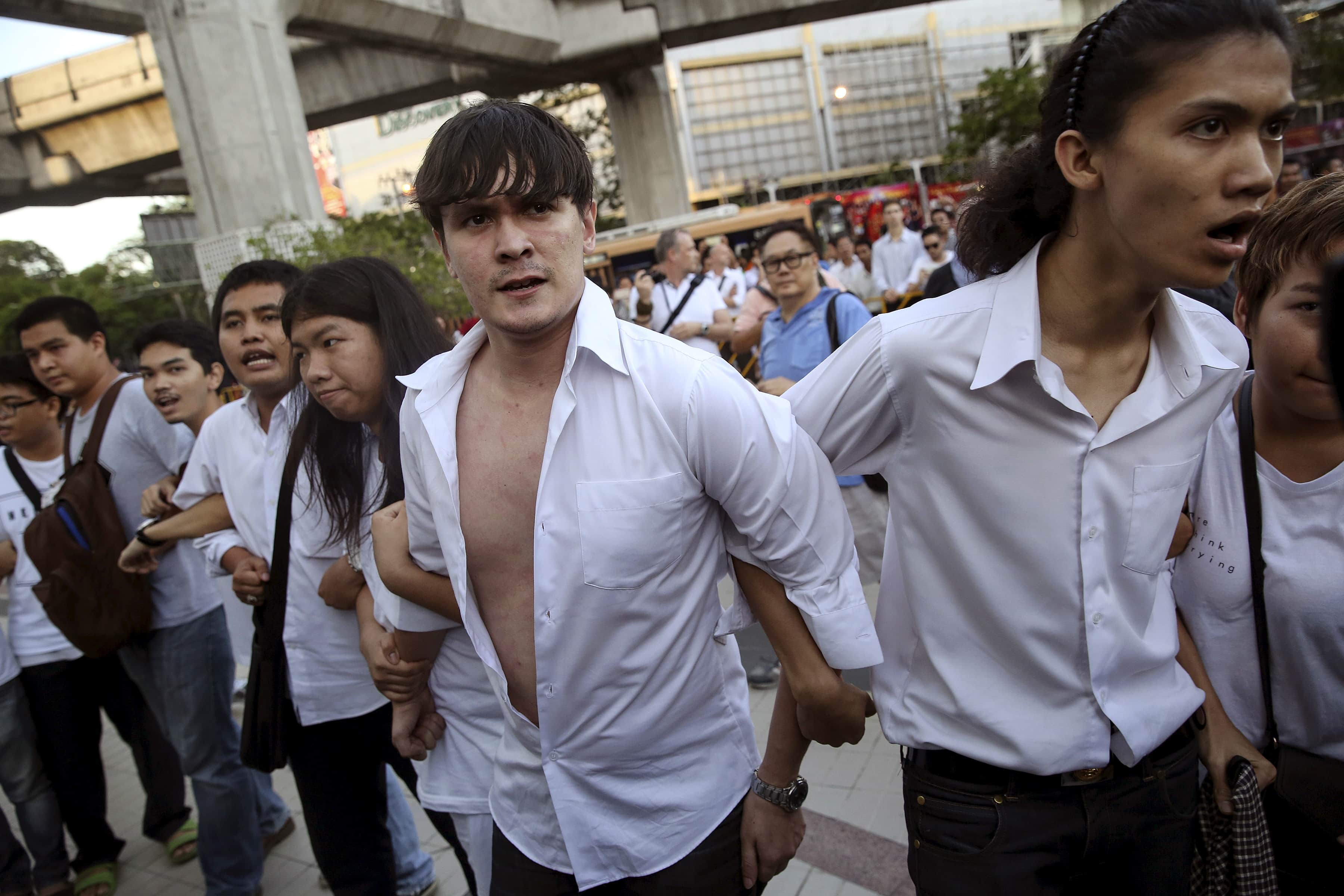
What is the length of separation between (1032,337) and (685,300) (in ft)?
15.3

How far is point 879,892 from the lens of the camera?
277cm

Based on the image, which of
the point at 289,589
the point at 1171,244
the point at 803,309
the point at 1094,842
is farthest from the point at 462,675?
the point at 803,309

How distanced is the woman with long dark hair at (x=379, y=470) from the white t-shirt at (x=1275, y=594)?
158 centimetres

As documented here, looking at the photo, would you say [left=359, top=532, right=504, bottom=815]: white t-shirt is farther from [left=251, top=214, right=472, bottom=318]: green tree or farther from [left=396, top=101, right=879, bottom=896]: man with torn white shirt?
[left=251, top=214, right=472, bottom=318]: green tree

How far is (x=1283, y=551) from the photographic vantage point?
5.46ft

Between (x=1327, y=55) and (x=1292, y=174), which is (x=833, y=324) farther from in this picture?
(x=1327, y=55)

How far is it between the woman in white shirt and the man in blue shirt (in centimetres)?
202

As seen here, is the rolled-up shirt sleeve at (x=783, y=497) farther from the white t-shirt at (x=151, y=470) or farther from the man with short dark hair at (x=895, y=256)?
the man with short dark hair at (x=895, y=256)

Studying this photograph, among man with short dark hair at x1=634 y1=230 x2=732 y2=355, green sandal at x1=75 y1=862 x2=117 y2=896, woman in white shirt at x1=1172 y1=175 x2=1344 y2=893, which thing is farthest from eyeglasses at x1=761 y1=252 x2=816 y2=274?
green sandal at x1=75 y1=862 x2=117 y2=896

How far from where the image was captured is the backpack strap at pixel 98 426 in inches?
137

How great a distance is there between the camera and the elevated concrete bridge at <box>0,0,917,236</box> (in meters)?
11.8

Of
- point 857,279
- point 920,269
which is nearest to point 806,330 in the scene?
point 920,269

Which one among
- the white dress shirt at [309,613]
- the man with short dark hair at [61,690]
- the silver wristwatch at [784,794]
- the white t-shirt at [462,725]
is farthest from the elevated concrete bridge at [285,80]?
the silver wristwatch at [784,794]

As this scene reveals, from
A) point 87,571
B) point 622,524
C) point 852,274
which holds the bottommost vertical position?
point 87,571
